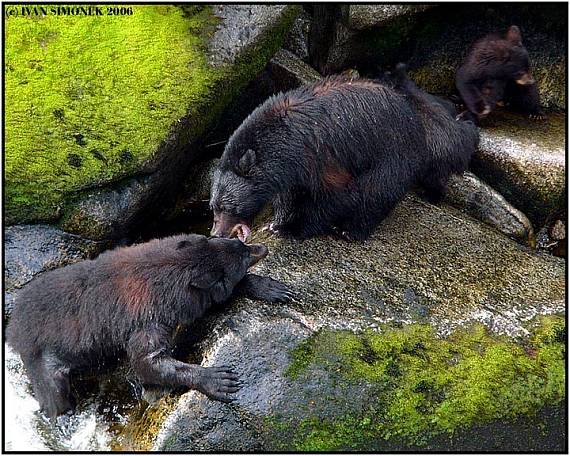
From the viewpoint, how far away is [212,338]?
5.53 meters

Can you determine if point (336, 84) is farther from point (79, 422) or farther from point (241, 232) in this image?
point (79, 422)

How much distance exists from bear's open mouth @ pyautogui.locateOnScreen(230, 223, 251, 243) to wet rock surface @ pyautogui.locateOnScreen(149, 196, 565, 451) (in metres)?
0.24

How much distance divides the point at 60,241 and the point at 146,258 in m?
1.80

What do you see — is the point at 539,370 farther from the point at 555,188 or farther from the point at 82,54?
the point at 82,54

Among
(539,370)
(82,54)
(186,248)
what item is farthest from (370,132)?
(82,54)

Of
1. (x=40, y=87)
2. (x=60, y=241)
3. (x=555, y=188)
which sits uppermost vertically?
(x=40, y=87)

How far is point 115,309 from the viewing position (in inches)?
217

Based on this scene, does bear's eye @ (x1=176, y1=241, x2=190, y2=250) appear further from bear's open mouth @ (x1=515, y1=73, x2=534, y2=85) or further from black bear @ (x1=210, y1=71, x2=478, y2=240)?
bear's open mouth @ (x1=515, y1=73, x2=534, y2=85)

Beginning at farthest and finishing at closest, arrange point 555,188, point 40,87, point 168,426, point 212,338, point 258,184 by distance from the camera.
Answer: point 555,188 < point 40,87 < point 258,184 < point 212,338 < point 168,426

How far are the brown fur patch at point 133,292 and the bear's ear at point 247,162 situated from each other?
1367 mm

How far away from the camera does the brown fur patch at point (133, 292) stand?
5500 mm

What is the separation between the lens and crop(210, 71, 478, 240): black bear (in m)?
6.36

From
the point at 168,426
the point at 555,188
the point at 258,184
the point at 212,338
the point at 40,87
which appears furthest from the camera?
the point at 555,188

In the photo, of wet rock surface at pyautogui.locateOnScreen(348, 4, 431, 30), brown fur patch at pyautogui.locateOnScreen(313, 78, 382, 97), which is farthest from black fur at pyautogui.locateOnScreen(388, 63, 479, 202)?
wet rock surface at pyautogui.locateOnScreen(348, 4, 431, 30)
